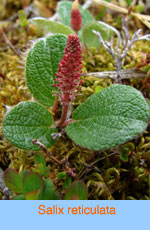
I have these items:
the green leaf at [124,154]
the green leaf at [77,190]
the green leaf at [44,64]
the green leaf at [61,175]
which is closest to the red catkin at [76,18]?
the green leaf at [44,64]

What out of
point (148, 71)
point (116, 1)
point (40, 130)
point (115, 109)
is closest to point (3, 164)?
point (40, 130)

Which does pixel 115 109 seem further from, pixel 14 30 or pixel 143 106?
pixel 14 30

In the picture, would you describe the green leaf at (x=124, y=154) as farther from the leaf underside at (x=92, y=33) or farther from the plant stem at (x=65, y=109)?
the leaf underside at (x=92, y=33)

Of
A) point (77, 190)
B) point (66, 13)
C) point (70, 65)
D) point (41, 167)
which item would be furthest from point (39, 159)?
point (66, 13)

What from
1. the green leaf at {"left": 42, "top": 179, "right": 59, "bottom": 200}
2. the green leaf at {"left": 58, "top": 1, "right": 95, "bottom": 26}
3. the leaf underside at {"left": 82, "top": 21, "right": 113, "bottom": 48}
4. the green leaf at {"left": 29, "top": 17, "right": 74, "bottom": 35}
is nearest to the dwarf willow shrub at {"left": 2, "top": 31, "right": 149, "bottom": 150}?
the green leaf at {"left": 42, "top": 179, "right": 59, "bottom": 200}

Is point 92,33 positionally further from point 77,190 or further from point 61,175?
point 77,190

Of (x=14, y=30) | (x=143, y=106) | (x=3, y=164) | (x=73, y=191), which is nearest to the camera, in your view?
(x=73, y=191)

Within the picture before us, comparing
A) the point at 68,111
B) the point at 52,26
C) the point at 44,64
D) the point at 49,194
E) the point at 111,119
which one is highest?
the point at 52,26
